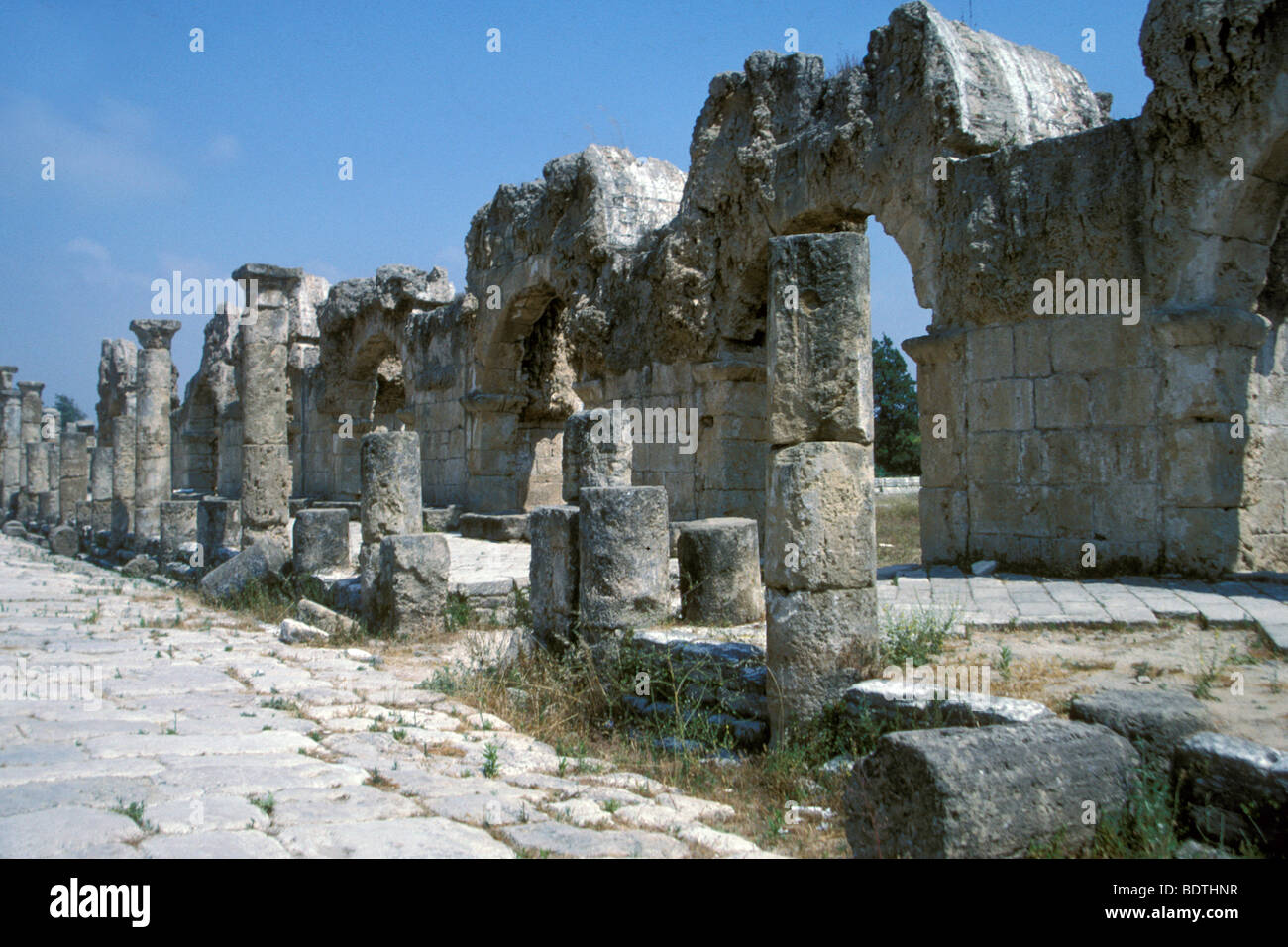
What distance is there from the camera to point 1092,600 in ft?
24.0

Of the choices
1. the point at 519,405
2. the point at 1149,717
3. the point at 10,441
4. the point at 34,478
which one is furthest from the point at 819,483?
the point at 10,441

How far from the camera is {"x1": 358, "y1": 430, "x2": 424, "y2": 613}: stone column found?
921 cm

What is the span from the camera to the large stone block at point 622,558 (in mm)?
6625

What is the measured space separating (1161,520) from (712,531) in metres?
3.99

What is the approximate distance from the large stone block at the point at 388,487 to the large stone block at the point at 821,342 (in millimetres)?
5051

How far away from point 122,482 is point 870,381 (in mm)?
17142

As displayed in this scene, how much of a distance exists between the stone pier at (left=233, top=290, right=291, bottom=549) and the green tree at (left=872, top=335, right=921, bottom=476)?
904 inches

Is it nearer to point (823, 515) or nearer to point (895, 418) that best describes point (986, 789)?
point (823, 515)

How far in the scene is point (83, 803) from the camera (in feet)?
12.4

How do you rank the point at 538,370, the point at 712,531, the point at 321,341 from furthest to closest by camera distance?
the point at 321,341 → the point at 538,370 → the point at 712,531

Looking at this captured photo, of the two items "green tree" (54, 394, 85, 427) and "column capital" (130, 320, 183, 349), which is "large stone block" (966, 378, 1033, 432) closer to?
"column capital" (130, 320, 183, 349)

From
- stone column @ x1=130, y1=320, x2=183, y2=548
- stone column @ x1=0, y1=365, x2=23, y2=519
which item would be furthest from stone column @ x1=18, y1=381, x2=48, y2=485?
stone column @ x1=130, y1=320, x2=183, y2=548

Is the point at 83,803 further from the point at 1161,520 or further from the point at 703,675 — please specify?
the point at 1161,520
